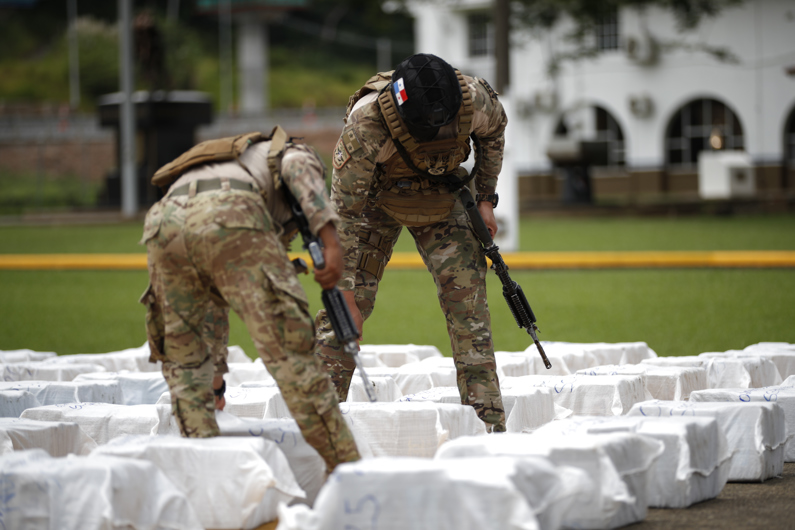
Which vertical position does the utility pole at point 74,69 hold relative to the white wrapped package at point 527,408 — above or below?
above

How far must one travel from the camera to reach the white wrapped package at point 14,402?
548 centimetres

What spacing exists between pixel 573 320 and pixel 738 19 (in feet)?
88.6

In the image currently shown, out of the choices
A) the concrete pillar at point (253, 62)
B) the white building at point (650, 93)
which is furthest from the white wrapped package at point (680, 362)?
the concrete pillar at point (253, 62)

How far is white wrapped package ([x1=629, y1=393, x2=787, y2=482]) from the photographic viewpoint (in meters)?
4.64

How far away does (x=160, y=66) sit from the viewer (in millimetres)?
32812

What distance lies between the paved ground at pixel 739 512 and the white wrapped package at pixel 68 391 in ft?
6.92

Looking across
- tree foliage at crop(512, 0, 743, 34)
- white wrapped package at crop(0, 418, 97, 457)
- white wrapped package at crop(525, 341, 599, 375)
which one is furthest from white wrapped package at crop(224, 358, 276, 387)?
tree foliage at crop(512, 0, 743, 34)

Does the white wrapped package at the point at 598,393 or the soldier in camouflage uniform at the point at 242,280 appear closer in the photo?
the soldier in camouflage uniform at the point at 242,280

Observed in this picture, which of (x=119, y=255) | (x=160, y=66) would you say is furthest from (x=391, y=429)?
(x=160, y=66)

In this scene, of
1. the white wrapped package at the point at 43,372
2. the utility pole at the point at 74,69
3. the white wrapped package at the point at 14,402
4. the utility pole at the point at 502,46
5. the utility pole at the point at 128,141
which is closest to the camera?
the white wrapped package at the point at 14,402

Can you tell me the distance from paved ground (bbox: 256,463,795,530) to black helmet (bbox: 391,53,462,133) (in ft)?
6.50

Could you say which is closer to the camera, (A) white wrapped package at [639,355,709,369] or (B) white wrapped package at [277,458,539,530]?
(B) white wrapped package at [277,458,539,530]

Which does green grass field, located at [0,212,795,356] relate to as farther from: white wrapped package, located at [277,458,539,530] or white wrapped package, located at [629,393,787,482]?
white wrapped package, located at [277,458,539,530]

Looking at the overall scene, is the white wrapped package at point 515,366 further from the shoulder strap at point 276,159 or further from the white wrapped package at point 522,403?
the shoulder strap at point 276,159
